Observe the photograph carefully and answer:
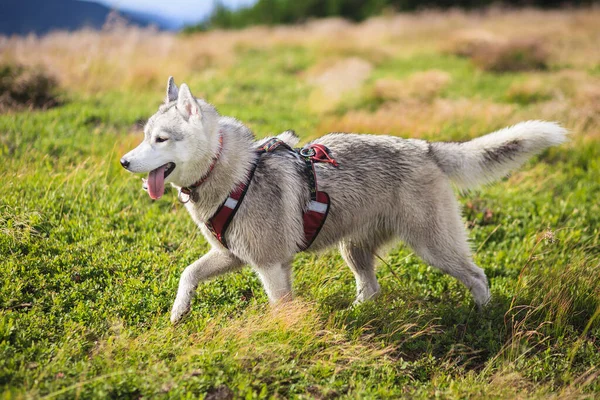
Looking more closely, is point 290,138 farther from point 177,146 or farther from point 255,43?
point 255,43

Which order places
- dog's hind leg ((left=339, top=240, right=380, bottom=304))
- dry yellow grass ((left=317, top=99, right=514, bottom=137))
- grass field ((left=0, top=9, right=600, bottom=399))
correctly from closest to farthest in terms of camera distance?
1. grass field ((left=0, top=9, right=600, bottom=399))
2. dog's hind leg ((left=339, top=240, right=380, bottom=304))
3. dry yellow grass ((left=317, top=99, right=514, bottom=137))

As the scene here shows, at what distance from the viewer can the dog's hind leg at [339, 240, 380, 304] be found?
14.3 feet

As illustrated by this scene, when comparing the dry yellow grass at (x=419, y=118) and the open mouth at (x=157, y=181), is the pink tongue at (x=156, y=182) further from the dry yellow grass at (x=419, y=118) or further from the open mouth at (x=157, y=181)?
the dry yellow grass at (x=419, y=118)

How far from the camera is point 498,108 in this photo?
30.2ft

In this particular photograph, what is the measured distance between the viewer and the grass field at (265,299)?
3.15 metres

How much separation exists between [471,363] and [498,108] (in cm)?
686

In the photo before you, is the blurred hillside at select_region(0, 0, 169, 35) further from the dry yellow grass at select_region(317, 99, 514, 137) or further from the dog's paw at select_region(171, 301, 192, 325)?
the dog's paw at select_region(171, 301, 192, 325)

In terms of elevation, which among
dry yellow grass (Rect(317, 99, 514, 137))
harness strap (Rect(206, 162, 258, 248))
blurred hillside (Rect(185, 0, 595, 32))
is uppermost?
blurred hillside (Rect(185, 0, 595, 32))

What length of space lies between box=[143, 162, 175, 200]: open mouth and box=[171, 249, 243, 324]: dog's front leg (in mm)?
675

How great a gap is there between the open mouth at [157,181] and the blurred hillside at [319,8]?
31.6 m

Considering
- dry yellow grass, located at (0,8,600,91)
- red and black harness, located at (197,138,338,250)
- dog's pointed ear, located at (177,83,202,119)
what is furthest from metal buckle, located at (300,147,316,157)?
dry yellow grass, located at (0,8,600,91)

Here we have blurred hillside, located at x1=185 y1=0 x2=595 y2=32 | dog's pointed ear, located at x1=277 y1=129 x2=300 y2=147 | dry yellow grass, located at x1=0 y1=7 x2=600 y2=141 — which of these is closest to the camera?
dog's pointed ear, located at x1=277 y1=129 x2=300 y2=147

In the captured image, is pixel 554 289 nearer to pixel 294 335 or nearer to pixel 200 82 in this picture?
pixel 294 335

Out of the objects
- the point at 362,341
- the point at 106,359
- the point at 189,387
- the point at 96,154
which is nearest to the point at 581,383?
the point at 362,341
